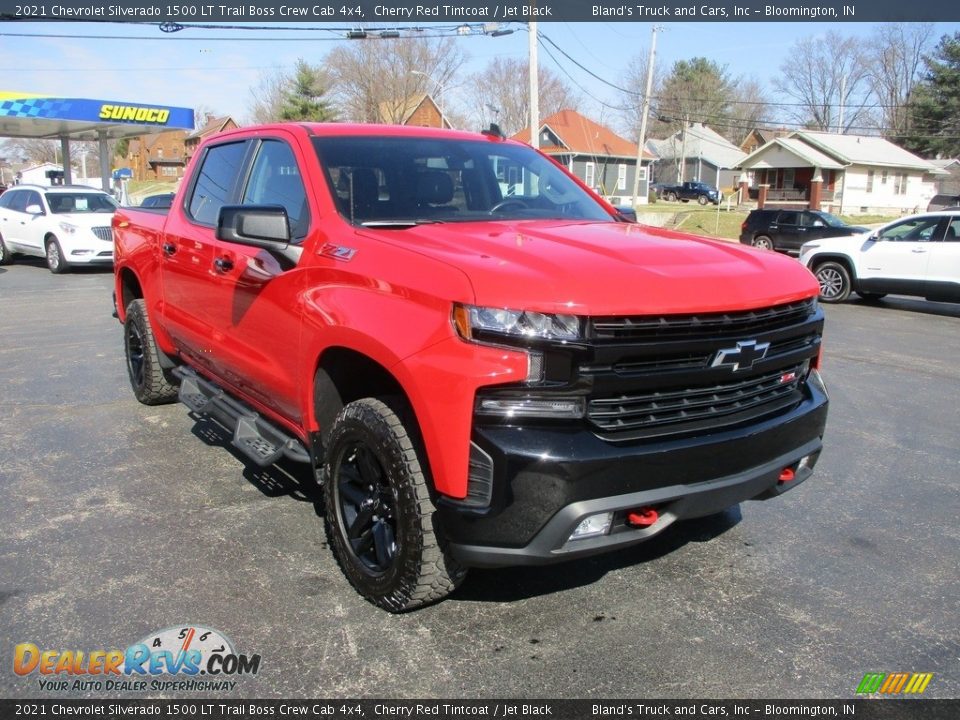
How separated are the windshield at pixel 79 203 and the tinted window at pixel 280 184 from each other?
14.1m

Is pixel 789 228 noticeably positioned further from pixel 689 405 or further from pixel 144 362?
pixel 689 405

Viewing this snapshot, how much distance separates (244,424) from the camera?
3.97 metres

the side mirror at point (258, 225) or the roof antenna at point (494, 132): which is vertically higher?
the roof antenna at point (494, 132)

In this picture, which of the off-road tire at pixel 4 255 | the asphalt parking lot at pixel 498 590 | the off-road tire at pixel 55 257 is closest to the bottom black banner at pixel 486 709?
the asphalt parking lot at pixel 498 590

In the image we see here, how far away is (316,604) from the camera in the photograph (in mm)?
3186

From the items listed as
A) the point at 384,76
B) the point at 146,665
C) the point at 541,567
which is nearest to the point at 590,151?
the point at 384,76

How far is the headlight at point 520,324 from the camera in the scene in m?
2.54

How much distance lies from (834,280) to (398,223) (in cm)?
1195

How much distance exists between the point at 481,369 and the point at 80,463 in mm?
3447

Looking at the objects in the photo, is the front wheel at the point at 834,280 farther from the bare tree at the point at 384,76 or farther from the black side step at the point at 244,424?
the bare tree at the point at 384,76

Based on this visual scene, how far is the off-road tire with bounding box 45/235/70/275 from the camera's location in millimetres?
16188

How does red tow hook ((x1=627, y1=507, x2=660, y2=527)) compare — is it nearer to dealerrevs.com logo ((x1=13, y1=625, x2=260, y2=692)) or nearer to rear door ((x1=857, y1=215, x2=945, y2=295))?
dealerrevs.com logo ((x1=13, y1=625, x2=260, y2=692))

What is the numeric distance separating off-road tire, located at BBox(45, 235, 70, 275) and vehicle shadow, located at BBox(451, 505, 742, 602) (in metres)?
15.6

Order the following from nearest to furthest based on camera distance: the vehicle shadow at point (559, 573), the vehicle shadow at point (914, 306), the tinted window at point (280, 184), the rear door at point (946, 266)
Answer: the vehicle shadow at point (559, 573), the tinted window at point (280, 184), the rear door at point (946, 266), the vehicle shadow at point (914, 306)
